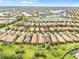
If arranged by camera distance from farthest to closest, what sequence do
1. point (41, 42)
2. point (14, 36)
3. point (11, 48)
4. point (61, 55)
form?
point (14, 36) → point (41, 42) → point (11, 48) → point (61, 55)

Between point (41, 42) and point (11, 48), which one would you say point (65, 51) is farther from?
point (11, 48)

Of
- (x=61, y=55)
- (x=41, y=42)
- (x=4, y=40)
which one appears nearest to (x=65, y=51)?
(x=61, y=55)

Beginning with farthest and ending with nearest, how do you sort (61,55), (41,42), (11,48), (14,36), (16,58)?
(14,36), (41,42), (11,48), (61,55), (16,58)

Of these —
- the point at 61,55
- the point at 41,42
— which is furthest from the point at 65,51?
the point at 41,42

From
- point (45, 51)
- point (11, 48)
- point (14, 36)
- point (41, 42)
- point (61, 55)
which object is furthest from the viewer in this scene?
point (14, 36)

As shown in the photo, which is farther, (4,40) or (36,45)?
(4,40)

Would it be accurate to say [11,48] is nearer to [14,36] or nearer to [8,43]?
[8,43]
